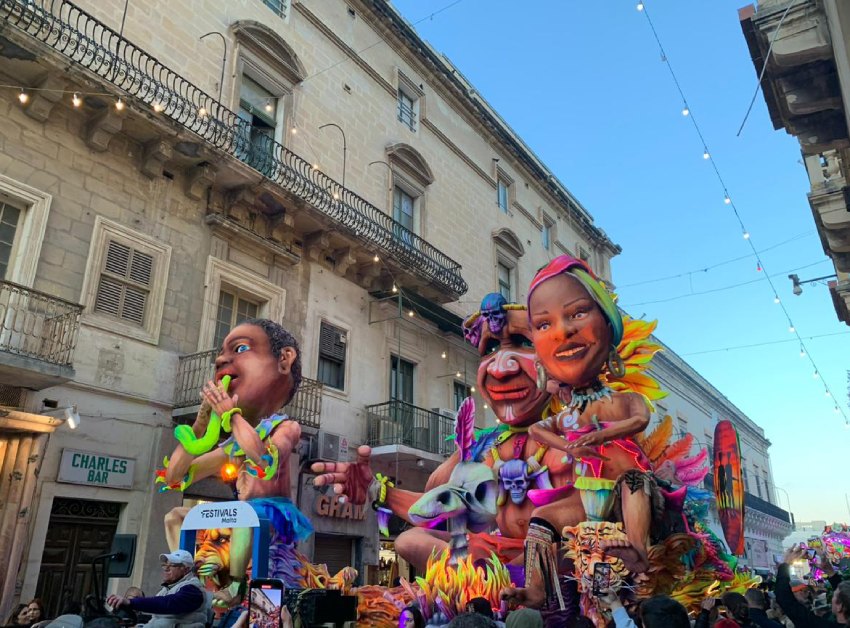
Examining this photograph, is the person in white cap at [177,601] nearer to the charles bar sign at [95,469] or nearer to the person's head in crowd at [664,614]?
the person's head in crowd at [664,614]

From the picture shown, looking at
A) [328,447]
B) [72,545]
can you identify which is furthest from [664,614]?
[328,447]

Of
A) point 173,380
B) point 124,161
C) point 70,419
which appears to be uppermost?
point 124,161

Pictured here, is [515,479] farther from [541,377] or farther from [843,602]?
[843,602]

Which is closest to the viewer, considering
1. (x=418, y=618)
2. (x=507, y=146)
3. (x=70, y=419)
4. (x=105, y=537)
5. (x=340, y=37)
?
(x=418, y=618)

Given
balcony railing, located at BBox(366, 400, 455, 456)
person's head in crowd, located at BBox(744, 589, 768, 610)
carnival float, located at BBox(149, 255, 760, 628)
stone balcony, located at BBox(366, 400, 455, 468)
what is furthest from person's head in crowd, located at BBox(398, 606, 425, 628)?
balcony railing, located at BBox(366, 400, 455, 456)

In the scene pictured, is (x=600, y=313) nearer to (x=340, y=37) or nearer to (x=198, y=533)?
(x=198, y=533)

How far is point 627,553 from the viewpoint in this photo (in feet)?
19.5

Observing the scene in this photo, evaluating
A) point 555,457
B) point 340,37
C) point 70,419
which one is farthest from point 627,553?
point 340,37

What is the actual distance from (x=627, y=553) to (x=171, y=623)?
12.1 feet

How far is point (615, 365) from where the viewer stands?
6.95 m

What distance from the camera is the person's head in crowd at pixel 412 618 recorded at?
20.9 feet

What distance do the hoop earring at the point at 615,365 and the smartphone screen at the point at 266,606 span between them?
3.91 metres

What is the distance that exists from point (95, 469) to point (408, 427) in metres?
7.58

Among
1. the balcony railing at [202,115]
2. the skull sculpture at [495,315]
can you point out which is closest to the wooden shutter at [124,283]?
the balcony railing at [202,115]
